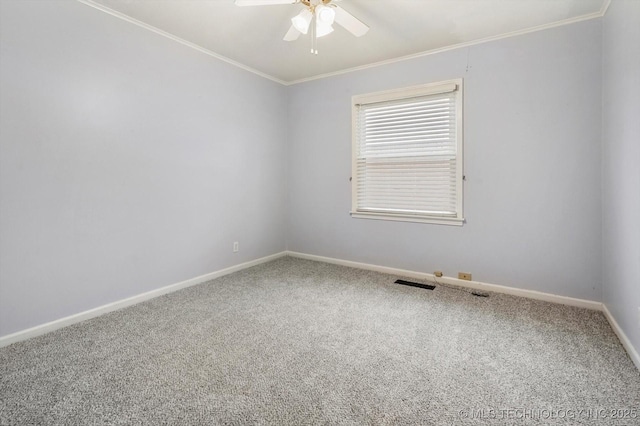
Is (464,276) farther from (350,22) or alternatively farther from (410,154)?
(350,22)

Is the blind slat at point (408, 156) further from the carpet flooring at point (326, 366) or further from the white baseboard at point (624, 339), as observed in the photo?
the white baseboard at point (624, 339)

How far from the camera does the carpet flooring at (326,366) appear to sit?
4.99ft

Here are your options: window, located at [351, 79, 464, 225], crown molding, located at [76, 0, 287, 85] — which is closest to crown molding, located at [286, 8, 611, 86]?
window, located at [351, 79, 464, 225]

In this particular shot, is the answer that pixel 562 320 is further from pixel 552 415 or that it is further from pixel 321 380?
pixel 321 380

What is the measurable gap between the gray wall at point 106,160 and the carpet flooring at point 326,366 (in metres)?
0.43

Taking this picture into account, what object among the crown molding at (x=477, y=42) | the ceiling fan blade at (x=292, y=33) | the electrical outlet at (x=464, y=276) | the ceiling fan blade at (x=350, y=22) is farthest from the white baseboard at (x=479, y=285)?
the ceiling fan blade at (x=292, y=33)

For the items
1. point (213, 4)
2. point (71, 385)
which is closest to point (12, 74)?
point (213, 4)

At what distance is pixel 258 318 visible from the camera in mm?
2602

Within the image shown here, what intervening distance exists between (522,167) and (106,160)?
148 inches

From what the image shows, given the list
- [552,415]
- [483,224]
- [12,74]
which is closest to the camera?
[552,415]

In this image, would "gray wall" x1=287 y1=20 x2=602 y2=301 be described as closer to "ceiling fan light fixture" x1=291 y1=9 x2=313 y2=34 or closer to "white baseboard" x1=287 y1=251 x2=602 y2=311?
"white baseboard" x1=287 y1=251 x2=602 y2=311

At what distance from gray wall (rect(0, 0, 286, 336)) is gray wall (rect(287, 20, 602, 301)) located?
72.9 inches

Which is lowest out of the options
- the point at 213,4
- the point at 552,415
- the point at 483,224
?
the point at 552,415

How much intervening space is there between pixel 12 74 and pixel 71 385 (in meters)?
2.07
